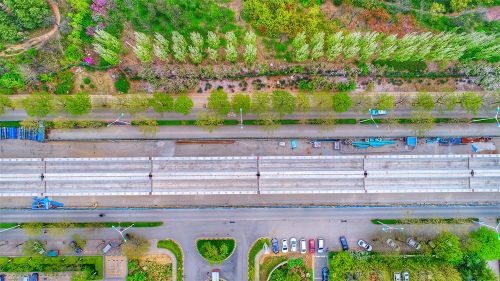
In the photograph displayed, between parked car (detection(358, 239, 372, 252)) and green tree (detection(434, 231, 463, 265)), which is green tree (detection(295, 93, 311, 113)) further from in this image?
green tree (detection(434, 231, 463, 265))

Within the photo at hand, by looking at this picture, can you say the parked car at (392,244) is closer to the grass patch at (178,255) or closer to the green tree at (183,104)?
the grass patch at (178,255)

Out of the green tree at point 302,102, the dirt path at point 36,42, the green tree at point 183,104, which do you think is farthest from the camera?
the dirt path at point 36,42

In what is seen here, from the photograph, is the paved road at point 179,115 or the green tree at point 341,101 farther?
the paved road at point 179,115

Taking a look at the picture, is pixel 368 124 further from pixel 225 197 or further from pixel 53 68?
pixel 53 68

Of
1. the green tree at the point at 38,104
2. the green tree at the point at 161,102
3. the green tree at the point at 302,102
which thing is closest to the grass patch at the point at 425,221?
the green tree at the point at 302,102

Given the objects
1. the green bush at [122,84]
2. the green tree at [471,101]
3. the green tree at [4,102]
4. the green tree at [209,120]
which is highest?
the green bush at [122,84]

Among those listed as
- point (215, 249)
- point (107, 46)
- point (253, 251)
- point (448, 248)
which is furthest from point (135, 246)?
point (448, 248)
